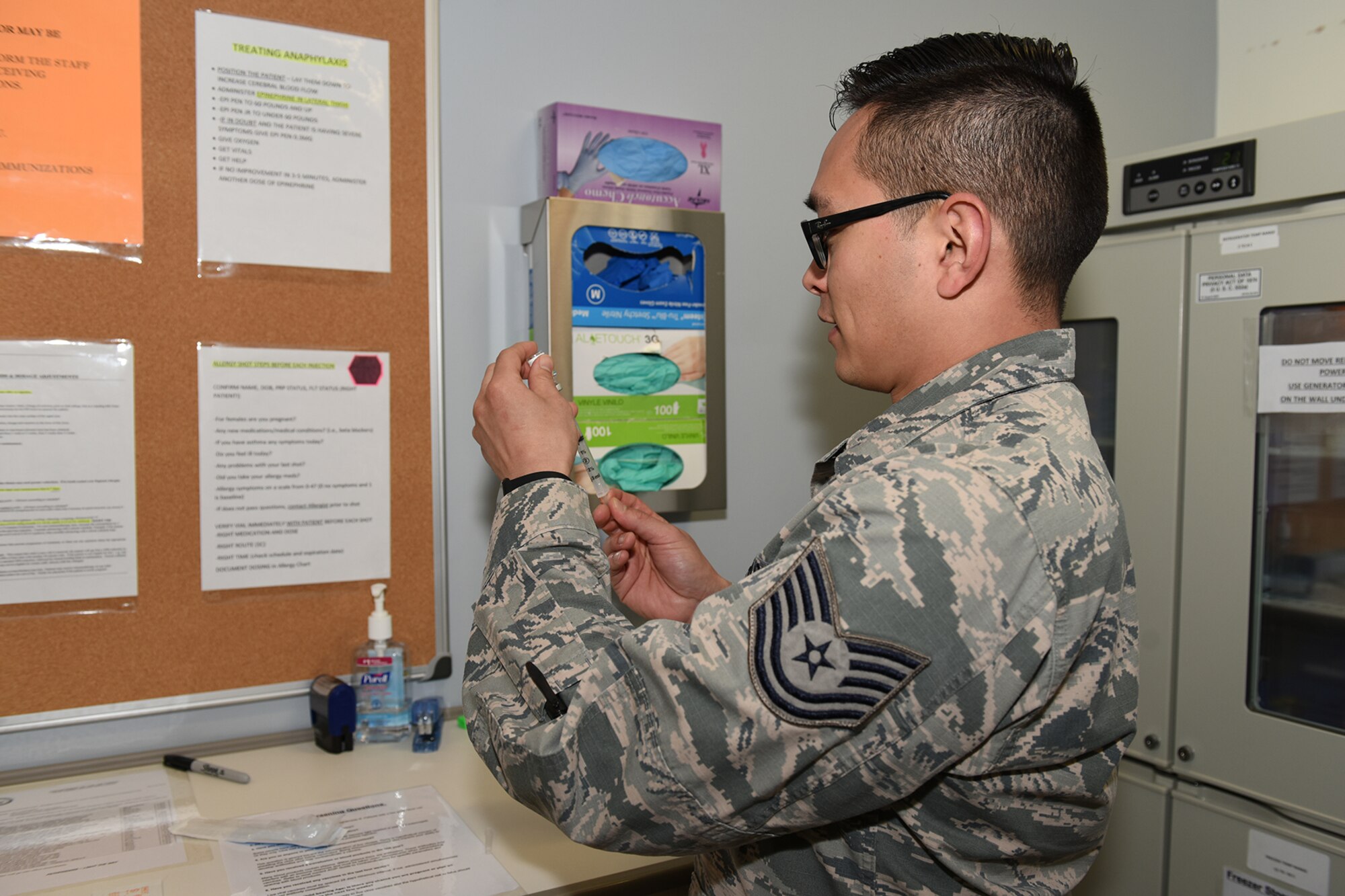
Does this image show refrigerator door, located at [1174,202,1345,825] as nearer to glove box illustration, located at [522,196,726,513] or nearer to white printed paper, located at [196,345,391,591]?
glove box illustration, located at [522,196,726,513]

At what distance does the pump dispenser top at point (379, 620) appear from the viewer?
1.44 metres

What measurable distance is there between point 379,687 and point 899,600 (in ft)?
3.34

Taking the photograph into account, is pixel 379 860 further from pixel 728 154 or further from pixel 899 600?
pixel 728 154

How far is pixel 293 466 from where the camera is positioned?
1.43m

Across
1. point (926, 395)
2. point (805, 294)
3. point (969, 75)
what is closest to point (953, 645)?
point (926, 395)

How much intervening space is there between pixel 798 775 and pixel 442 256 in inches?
43.3

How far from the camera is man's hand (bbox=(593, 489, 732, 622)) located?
1.27 m

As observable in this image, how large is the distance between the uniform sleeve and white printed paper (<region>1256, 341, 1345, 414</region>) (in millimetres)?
1059

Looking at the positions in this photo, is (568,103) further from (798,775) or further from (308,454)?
(798,775)

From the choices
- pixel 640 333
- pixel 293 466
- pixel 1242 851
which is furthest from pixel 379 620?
pixel 1242 851

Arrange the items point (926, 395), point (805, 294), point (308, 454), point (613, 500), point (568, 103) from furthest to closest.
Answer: point (805, 294)
point (568, 103)
point (308, 454)
point (613, 500)
point (926, 395)

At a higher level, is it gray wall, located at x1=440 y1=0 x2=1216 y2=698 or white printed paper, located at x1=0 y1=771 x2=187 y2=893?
gray wall, located at x1=440 y1=0 x2=1216 y2=698

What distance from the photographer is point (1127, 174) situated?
1.73m

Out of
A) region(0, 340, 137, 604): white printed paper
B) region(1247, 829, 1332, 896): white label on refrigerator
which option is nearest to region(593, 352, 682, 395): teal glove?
region(0, 340, 137, 604): white printed paper
